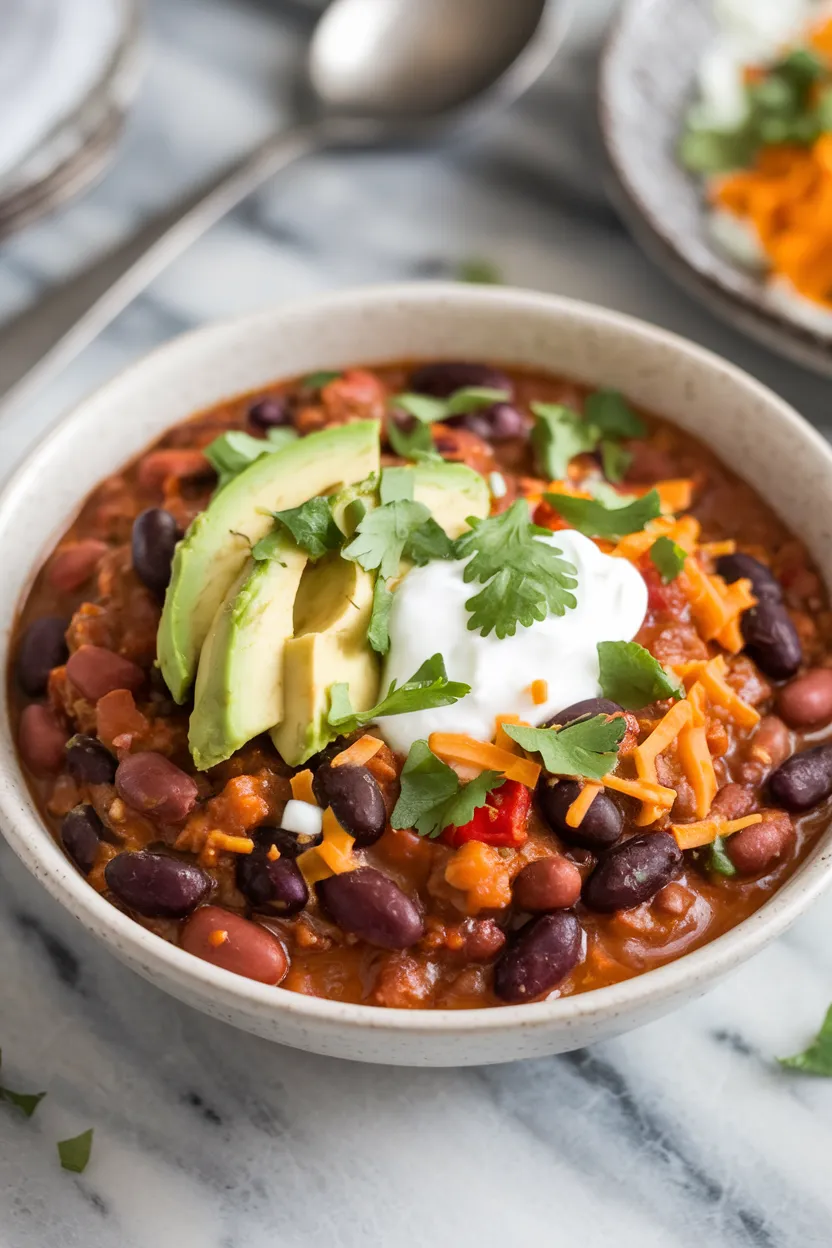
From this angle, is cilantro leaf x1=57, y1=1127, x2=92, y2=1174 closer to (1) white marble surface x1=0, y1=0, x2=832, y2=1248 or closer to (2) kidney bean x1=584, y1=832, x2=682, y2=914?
(1) white marble surface x1=0, y1=0, x2=832, y2=1248

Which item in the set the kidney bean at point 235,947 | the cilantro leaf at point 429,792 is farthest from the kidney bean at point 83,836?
the cilantro leaf at point 429,792

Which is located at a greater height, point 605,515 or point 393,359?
→ point 393,359

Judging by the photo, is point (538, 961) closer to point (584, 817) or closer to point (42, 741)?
point (584, 817)

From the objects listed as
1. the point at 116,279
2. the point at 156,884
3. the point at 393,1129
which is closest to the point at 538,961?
the point at 393,1129

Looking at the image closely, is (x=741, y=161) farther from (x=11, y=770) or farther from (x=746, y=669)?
(x=11, y=770)

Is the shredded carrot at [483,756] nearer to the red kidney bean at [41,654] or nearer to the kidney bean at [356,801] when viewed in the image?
the kidney bean at [356,801]
